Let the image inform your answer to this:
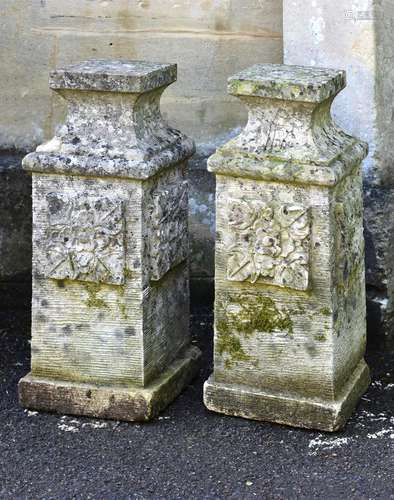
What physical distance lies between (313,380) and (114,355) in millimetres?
722

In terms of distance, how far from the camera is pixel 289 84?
4188 millimetres

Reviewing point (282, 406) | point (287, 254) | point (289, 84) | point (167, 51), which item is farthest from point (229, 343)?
point (167, 51)

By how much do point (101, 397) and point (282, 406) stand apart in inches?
25.8

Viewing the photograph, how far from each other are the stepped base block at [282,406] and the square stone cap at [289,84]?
105cm

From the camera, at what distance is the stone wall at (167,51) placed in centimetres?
535

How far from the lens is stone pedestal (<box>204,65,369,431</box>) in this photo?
4223mm

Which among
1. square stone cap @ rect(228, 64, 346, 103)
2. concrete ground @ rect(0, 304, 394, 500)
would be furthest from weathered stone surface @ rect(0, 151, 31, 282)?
square stone cap @ rect(228, 64, 346, 103)

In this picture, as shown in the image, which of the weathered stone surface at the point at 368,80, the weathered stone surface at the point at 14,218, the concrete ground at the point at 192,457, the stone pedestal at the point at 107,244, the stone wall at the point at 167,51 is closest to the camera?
the concrete ground at the point at 192,457

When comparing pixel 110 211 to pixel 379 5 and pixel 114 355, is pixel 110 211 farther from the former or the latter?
pixel 379 5

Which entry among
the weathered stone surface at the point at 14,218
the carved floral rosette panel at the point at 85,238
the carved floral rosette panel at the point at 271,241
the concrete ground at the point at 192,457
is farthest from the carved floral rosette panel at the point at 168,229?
the weathered stone surface at the point at 14,218

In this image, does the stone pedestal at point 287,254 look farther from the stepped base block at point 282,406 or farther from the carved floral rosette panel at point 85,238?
the carved floral rosette panel at point 85,238

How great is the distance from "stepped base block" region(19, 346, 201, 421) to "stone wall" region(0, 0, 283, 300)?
1076 millimetres

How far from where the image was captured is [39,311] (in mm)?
4582

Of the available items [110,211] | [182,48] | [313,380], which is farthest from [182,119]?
[313,380]
